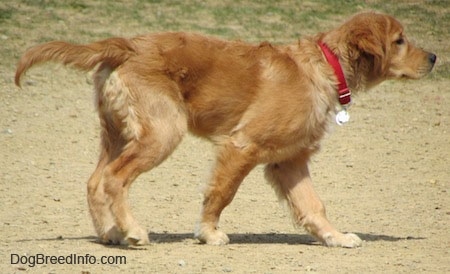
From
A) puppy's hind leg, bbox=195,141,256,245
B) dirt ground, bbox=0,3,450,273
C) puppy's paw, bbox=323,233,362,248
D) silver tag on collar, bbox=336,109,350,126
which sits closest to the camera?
dirt ground, bbox=0,3,450,273

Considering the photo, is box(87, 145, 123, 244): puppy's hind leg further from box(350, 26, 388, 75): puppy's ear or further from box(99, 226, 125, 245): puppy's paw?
box(350, 26, 388, 75): puppy's ear

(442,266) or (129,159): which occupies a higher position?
(129,159)

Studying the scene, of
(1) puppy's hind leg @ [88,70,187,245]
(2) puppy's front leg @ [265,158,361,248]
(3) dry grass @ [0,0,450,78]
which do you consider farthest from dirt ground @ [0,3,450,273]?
(3) dry grass @ [0,0,450,78]

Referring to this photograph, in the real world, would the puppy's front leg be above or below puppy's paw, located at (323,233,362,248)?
above

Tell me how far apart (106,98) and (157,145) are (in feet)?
1.58

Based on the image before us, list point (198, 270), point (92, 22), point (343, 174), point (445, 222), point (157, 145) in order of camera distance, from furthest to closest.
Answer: point (92, 22), point (343, 174), point (445, 222), point (157, 145), point (198, 270)

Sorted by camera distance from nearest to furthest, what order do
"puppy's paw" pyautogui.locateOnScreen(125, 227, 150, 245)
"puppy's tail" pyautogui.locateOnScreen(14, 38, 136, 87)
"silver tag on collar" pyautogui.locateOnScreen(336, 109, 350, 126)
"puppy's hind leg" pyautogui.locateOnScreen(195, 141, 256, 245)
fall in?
1. "puppy's paw" pyautogui.locateOnScreen(125, 227, 150, 245)
2. "puppy's tail" pyautogui.locateOnScreen(14, 38, 136, 87)
3. "puppy's hind leg" pyautogui.locateOnScreen(195, 141, 256, 245)
4. "silver tag on collar" pyautogui.locateOnScreen(336, 109, 350, 126)

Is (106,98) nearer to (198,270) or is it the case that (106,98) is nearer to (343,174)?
(198,270)

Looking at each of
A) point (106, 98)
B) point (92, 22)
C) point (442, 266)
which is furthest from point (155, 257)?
point (92, 22)

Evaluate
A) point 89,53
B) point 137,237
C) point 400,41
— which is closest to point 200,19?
point 400,41

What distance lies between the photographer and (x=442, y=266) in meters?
7.46

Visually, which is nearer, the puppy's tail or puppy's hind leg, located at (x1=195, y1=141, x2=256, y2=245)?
the puppy's tail

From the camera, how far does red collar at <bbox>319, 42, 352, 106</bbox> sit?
831cm

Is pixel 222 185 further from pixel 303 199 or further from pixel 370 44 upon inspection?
pixel 370 44
